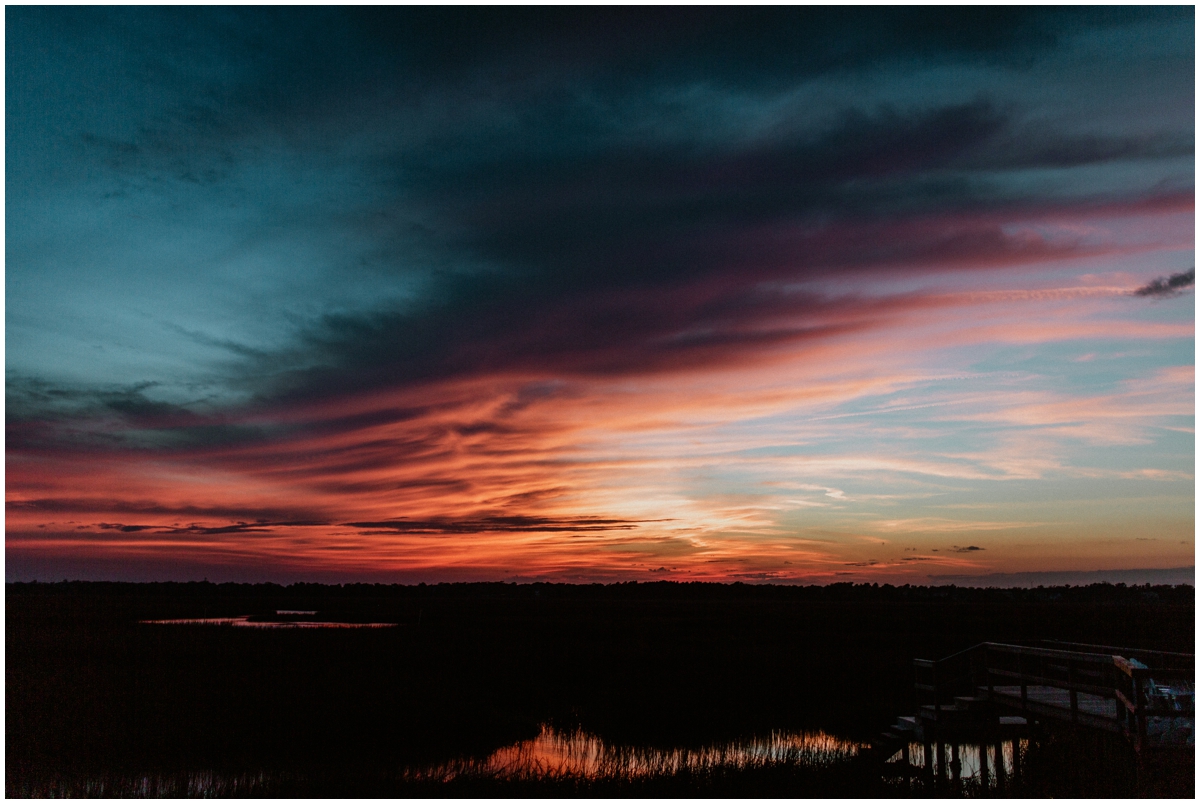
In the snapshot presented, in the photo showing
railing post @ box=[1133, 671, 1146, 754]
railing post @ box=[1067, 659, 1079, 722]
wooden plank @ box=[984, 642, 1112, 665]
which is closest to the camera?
railing post @ box=[1133, 671, 1146, 754]

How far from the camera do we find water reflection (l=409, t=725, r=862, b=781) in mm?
21047

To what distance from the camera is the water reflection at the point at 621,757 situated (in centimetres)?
2105

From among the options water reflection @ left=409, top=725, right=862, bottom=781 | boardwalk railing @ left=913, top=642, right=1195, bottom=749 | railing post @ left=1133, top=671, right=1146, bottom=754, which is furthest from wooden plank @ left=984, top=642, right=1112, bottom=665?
water reflection @ left=409, top=725, right=862, bottom=781

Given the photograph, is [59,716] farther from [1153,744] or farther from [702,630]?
[702,630]

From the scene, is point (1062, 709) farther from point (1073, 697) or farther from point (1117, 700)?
point (1117, 700)

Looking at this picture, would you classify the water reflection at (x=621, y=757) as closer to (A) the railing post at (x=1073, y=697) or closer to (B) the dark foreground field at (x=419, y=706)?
(B) the dark foreground field at (x=419, y=706)

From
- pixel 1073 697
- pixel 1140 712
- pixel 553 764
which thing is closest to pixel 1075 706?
pixel 1073 697

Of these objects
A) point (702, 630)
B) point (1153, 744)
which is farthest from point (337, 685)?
point (702, 630)

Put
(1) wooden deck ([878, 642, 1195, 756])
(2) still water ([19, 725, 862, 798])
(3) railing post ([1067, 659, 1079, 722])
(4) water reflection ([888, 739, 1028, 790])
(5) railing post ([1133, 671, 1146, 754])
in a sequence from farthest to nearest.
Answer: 1. (4) water reflection ([888, 739, 1028, 790])
2. (2) still water ([19, 725, 862, 798])
3. (3) railing post ([1067, 659, 1079, 722])
4. (1) wooden deck ([878, 642, 1195, 756])
5. (5) railing post ([1133, 671, 1146, 754])

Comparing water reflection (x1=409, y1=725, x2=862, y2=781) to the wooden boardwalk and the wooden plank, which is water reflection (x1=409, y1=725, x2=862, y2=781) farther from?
the wooden plank

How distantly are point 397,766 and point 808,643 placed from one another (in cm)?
4224

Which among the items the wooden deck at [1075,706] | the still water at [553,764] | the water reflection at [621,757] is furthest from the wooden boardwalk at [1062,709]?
the still water at [553,764]

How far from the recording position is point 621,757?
2286 centimetres

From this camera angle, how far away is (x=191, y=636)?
56.8 metres
